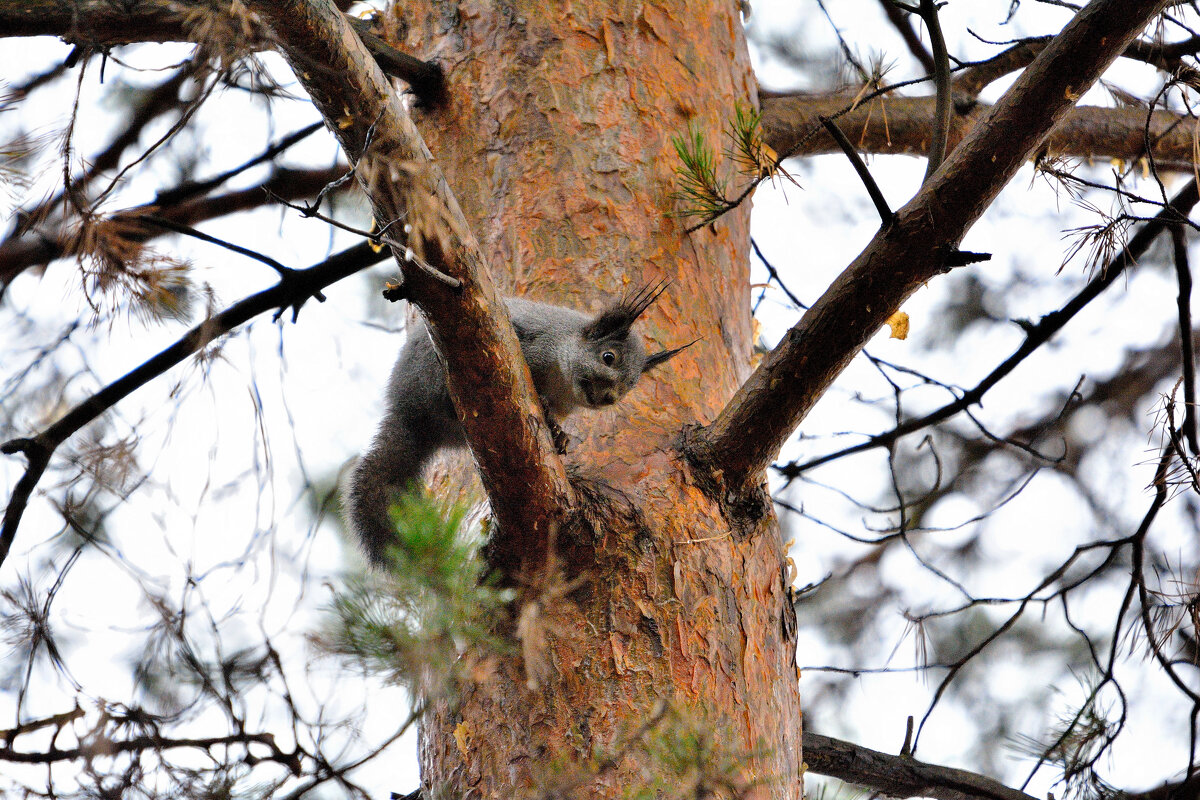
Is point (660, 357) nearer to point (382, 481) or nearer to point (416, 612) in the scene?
point (382, 481)

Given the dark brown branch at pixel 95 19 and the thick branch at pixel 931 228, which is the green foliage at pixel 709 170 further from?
the dark brown branch at pixel 95 19

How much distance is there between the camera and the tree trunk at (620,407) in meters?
1.43

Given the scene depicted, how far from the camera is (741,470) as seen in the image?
1609 millimetres

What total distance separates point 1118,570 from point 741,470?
2383mm

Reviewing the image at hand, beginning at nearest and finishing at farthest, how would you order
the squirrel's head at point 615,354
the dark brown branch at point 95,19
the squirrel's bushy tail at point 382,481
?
1. the dark brown branch at point 95,19
2. the squirrel's head at point 615,354
3. the squirrel's bushy tail at point 382,481

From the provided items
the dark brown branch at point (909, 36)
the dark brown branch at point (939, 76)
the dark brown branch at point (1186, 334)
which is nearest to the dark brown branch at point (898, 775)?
the dark brown branch at point (1186, 334)

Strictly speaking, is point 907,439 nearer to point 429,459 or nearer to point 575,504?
point 429,459

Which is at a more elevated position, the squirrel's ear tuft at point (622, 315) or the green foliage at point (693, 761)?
the squirrel's ear tuft at point (622, 315)

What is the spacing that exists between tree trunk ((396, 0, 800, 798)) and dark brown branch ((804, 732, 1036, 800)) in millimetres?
245

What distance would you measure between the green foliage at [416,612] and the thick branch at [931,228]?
0.55 metres

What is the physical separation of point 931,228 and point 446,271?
62cm

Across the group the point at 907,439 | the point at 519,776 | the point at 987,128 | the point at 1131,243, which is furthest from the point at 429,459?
the point at 907,439

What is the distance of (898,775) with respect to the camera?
6.04ft

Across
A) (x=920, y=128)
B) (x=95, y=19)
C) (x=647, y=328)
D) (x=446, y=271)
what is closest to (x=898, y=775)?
(x=647, y=328)
